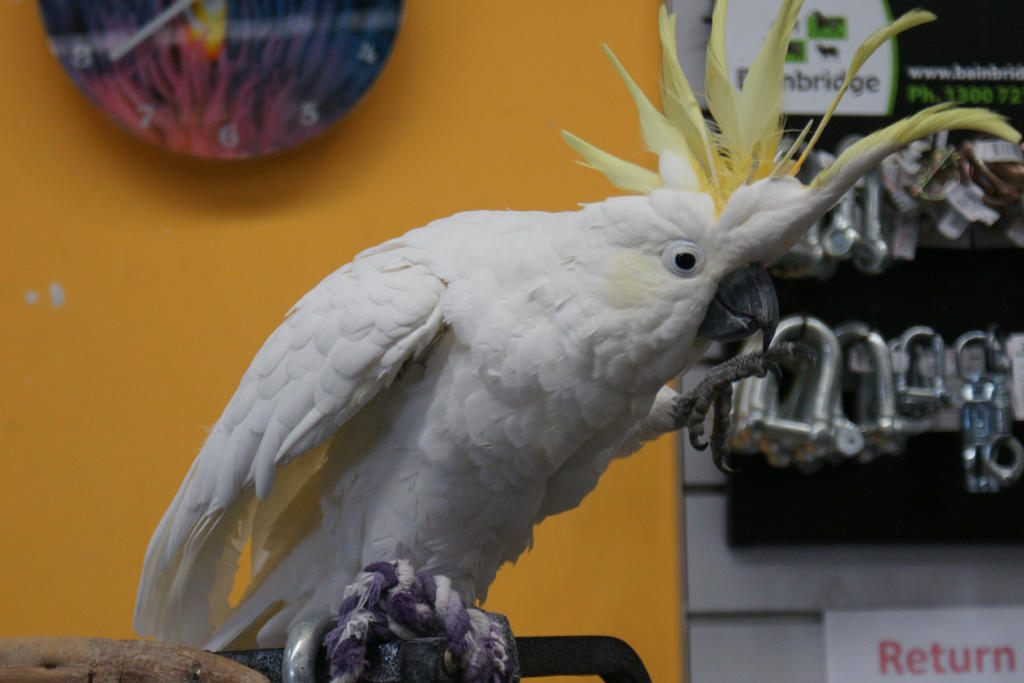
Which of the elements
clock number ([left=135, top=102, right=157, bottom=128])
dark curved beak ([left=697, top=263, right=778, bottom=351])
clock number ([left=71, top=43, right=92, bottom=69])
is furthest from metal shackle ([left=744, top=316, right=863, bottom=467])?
clock number ([left=71, top=43, right=92, bottom=69])

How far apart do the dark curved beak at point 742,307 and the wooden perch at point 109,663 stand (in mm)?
607

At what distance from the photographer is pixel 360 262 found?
120 centimetres

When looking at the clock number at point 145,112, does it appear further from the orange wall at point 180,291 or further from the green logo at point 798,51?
the green logo at point 798,51

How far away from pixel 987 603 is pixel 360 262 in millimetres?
1304

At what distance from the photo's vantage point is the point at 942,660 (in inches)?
65.5

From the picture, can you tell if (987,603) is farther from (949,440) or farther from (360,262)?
(360,262)

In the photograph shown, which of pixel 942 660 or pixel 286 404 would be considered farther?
pixel 942 660

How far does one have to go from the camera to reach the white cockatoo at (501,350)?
101 centimetres

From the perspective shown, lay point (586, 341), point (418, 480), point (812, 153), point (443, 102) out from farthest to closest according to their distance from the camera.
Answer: point (443, 102), point (812, 153), point (418, 480), point (586, 341)

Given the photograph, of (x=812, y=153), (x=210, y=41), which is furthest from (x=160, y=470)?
(x=812, y=153)

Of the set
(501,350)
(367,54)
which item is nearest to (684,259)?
(501,350)

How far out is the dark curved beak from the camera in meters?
1.01

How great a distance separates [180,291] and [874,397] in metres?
1.23

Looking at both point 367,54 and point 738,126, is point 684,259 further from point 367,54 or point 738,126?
point 367,54
